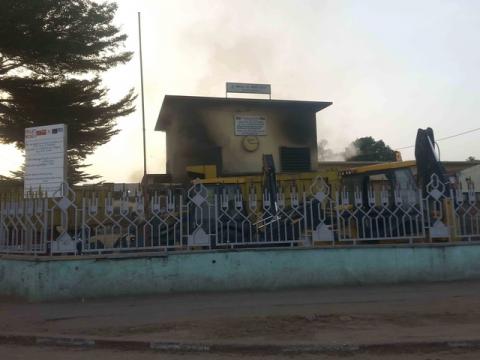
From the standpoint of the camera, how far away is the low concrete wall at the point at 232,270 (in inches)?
328

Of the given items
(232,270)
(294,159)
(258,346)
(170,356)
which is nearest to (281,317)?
(258,346)

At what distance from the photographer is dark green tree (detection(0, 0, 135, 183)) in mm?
15469

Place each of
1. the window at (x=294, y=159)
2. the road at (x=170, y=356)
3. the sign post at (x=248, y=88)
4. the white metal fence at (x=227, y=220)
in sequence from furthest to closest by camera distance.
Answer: the sign post at (x=248, y=88) → the window at (x=294, y=159) → the white metal fence at (x=227, y=220) → the road at (x=170, y=356)

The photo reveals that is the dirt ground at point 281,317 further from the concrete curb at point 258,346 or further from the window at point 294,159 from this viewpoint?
the window at point 294,159

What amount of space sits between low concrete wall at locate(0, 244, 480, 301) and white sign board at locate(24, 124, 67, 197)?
Result: 2067 millimetres

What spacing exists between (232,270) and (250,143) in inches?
581

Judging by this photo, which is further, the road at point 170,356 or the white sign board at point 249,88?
the white sign board at point 249,88

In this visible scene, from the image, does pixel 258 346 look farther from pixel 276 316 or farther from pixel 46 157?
pixel 46 157

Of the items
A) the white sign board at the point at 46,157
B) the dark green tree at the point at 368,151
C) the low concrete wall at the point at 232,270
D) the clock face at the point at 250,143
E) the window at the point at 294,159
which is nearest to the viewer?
the low concrete wall at the point at 232,270

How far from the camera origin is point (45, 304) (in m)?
8.08

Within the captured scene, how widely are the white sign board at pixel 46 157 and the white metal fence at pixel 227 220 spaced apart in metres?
1.24

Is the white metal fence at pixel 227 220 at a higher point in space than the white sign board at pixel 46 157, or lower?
lower

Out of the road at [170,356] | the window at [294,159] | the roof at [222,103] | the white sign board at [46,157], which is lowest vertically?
the road at [170,356]

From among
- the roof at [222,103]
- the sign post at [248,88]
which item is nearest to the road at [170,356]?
the roof at [222,103]
